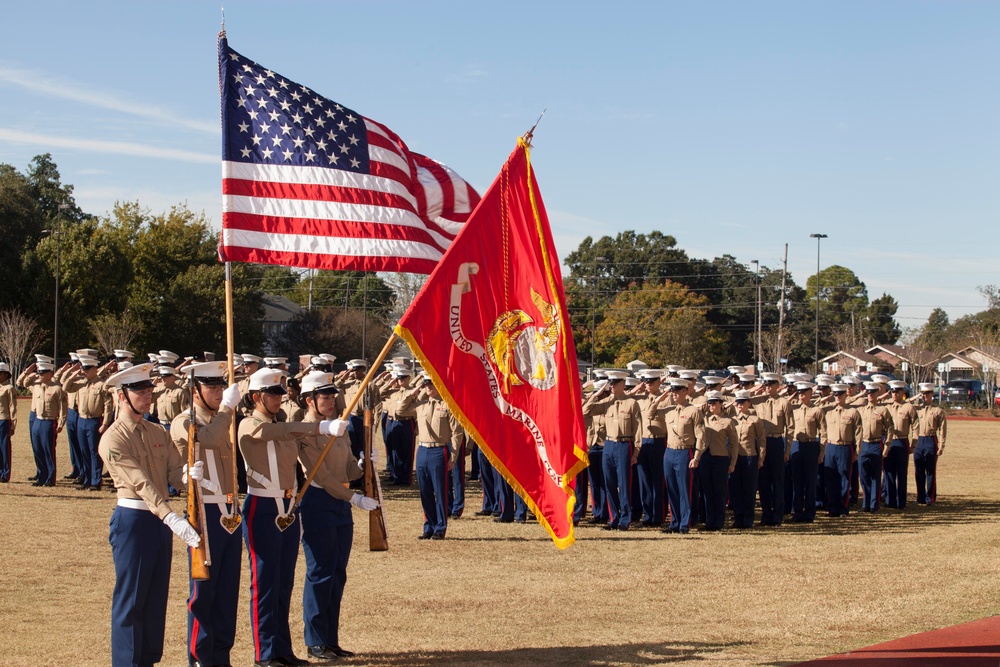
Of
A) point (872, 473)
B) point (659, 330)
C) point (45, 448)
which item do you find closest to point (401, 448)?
point (45, 448)

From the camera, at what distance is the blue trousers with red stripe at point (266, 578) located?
721 cm

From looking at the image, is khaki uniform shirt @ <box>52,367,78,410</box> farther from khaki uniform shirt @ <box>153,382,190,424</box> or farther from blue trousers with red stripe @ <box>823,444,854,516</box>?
blue trousers with red stripe @ <box>823,444,854,516</box>

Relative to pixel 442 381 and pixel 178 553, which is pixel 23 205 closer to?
pixel 178 553

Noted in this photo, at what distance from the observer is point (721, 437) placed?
576 inches

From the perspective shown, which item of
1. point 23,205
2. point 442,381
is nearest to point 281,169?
point 442,381

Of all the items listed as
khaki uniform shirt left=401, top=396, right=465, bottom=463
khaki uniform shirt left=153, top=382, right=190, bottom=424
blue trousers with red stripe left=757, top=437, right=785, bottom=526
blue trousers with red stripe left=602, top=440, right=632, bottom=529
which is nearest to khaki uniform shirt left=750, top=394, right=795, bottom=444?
blue trousers with red stripe left=757, top=437, right=785, bottom=526

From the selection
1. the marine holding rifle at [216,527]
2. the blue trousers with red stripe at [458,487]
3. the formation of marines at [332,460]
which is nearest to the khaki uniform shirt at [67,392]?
the formation of marines at [332,460]

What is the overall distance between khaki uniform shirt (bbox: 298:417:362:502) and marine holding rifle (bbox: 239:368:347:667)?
34cm

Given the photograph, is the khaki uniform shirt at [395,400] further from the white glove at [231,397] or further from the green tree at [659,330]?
the green tree at [659,330]

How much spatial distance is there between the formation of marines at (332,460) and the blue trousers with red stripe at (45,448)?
0.10 feet

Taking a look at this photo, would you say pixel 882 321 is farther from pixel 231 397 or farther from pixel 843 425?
pixel 231 397

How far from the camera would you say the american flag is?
24.6 ft

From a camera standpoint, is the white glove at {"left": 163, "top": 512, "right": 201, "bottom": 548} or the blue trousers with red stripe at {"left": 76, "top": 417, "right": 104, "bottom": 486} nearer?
the white glove at {"left": 163, "top": 512, "right": 201, "bottom": 548}

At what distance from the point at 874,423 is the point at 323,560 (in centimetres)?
1208
